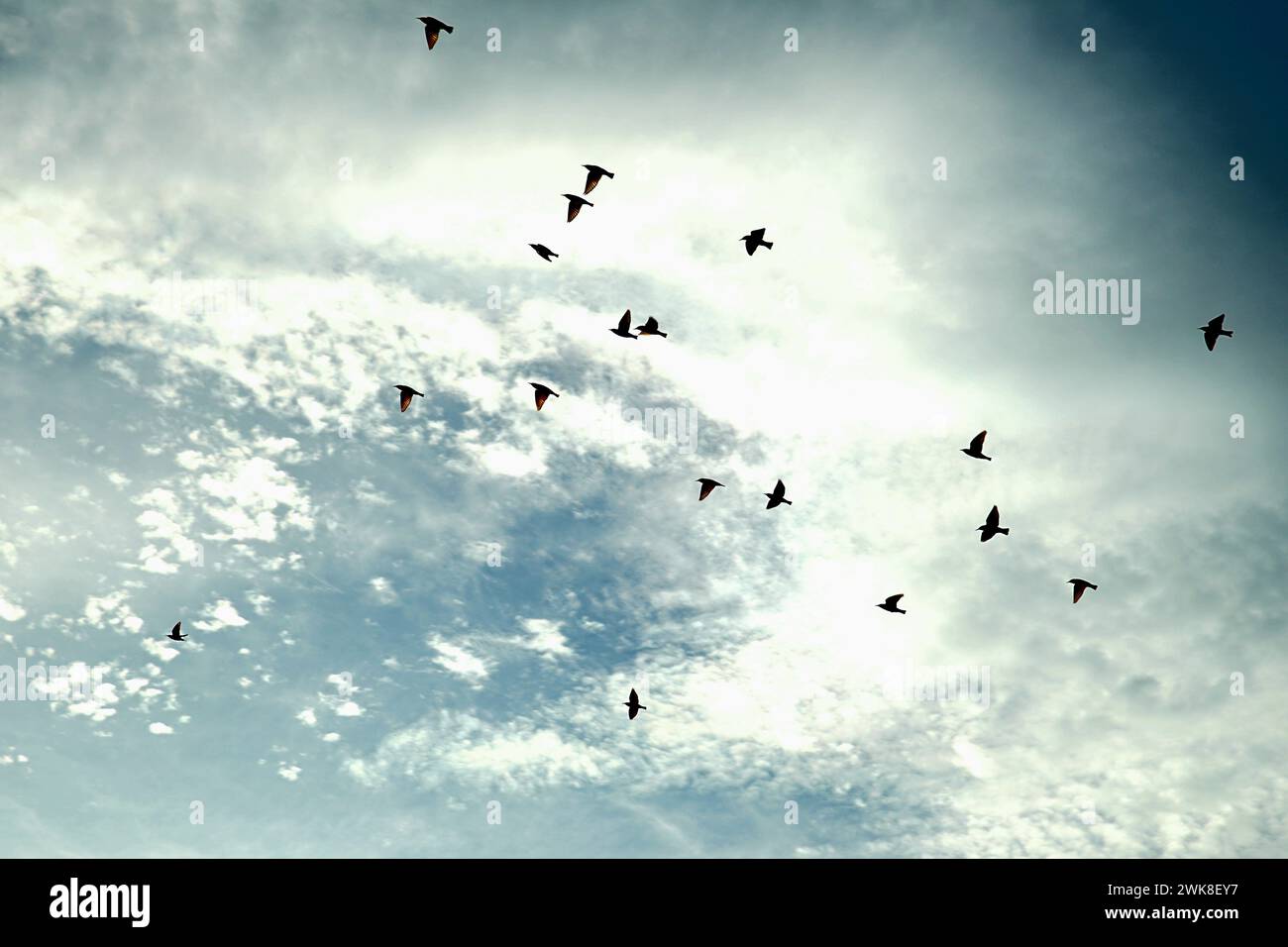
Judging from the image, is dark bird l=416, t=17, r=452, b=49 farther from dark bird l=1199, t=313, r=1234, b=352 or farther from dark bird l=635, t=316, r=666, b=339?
dark bird l=1199, t=313, r=1234, b=352

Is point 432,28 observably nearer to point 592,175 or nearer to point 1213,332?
point 592,175

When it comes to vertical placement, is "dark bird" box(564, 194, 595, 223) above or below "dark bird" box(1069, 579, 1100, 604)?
above

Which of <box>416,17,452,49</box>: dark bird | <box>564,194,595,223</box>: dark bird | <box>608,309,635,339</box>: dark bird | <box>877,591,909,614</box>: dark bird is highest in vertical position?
<box>416,17,452,49</box>: dark bird

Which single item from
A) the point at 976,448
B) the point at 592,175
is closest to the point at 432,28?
the point at 592,175

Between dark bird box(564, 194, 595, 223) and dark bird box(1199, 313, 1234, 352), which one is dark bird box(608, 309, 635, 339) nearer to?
dark bird box(564, 194, 595, 223)

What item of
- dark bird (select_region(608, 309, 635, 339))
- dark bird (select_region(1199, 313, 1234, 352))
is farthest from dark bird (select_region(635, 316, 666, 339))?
dark bird (select_region(1199, 313, 1234, 352))

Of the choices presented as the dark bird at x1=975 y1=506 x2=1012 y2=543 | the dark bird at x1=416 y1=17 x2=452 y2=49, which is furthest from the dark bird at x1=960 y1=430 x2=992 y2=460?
the dark bird at x1=416 y1=17 x2=452 y2=49

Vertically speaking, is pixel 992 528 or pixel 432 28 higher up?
pixel 432 28

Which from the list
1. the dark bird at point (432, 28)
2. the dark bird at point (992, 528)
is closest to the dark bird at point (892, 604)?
the dark bird at point (992, 528)

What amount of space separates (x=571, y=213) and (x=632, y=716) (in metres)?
21.9
